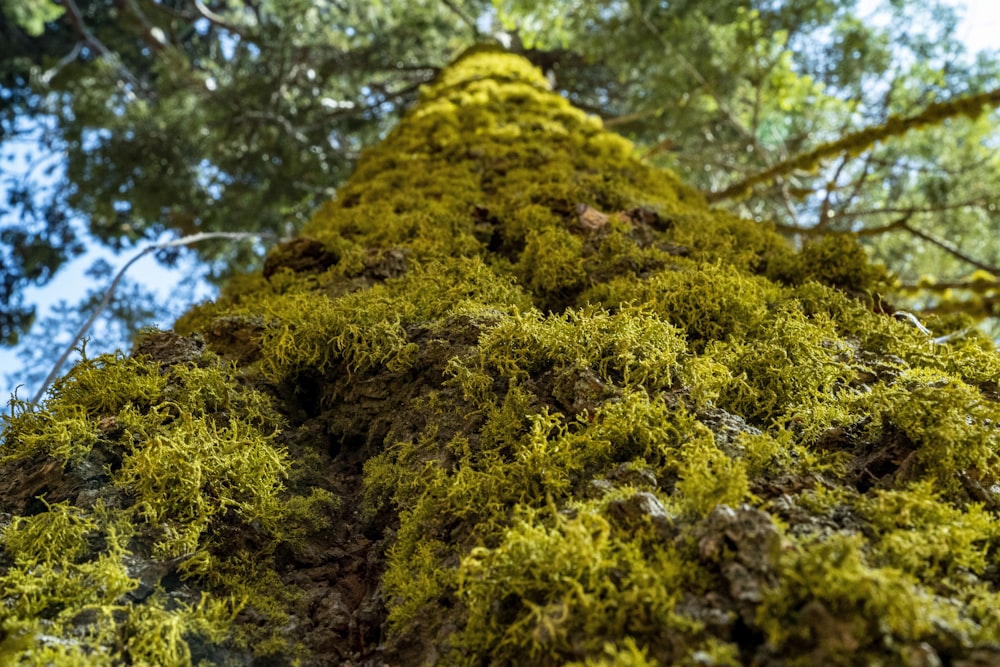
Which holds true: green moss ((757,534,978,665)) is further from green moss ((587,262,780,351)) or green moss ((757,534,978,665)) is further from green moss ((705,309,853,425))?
green moss ((587,262,780,351))

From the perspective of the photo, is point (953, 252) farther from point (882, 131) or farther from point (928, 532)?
point (928, 532)

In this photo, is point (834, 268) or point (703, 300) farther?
point (834, 268)

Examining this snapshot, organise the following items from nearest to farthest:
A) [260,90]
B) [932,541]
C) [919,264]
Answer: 1. [932,541]
2. [260,90]
3. [919,264]

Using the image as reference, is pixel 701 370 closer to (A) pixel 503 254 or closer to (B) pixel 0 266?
(A) pixel 503 254

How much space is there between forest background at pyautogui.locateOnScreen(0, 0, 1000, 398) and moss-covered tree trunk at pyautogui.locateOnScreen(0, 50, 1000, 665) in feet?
13.1

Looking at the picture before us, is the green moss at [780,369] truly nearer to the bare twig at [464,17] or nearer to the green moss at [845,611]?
the green moss at [845,611]

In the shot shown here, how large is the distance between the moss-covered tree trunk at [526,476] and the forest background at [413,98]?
4.00m

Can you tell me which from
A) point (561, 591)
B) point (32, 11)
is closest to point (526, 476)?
point (561, 591)

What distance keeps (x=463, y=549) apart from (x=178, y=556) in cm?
73

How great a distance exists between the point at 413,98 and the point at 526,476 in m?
9.70

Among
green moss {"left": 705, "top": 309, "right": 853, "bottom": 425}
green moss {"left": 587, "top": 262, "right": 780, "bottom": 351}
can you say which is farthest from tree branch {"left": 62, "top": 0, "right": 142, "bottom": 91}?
green moss {"left": 705, "top": 309, "right": 853, "bottom": 425}

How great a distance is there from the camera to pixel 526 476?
72.4 inches

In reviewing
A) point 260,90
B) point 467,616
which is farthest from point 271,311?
point 260,90

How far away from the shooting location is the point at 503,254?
134 inches
